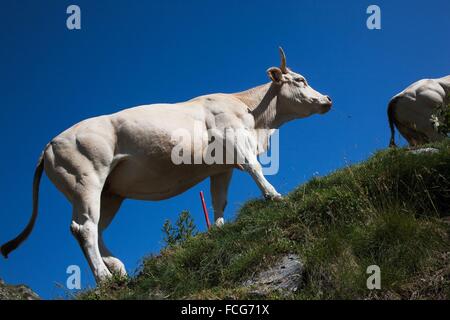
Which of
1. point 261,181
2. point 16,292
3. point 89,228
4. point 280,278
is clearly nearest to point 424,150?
point 261,181

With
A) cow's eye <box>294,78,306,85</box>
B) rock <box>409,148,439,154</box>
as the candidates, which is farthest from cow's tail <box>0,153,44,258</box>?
rock <box>409,148,439,154</box>

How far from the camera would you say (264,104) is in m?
13.1

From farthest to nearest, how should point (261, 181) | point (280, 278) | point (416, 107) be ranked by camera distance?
point (416, 107)
point (261, 181)
point (280, 278)

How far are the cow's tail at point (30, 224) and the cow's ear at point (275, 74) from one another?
15.8 feet

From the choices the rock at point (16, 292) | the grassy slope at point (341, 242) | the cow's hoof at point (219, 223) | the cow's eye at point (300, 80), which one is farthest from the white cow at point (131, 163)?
the rock at point (16, 292)

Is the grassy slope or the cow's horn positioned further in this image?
the cow's horn

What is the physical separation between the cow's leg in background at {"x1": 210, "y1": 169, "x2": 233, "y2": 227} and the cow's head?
194 cm

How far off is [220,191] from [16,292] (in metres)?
5.06

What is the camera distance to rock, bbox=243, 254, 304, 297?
7.54m

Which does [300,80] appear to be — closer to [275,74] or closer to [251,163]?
[275,74]

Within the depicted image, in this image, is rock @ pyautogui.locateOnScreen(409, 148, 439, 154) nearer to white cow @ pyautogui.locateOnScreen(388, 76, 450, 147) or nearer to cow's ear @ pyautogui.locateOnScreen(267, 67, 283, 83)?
cow's ear @ pyautogui.locateOnScreen(267, 67, 283, 83)

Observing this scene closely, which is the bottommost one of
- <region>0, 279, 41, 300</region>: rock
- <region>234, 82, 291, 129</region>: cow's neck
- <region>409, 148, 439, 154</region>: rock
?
<region>0, 279, 41, 300</region>: rock

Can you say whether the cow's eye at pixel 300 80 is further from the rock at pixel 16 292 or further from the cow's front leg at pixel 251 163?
the rock at pixel 16 292
